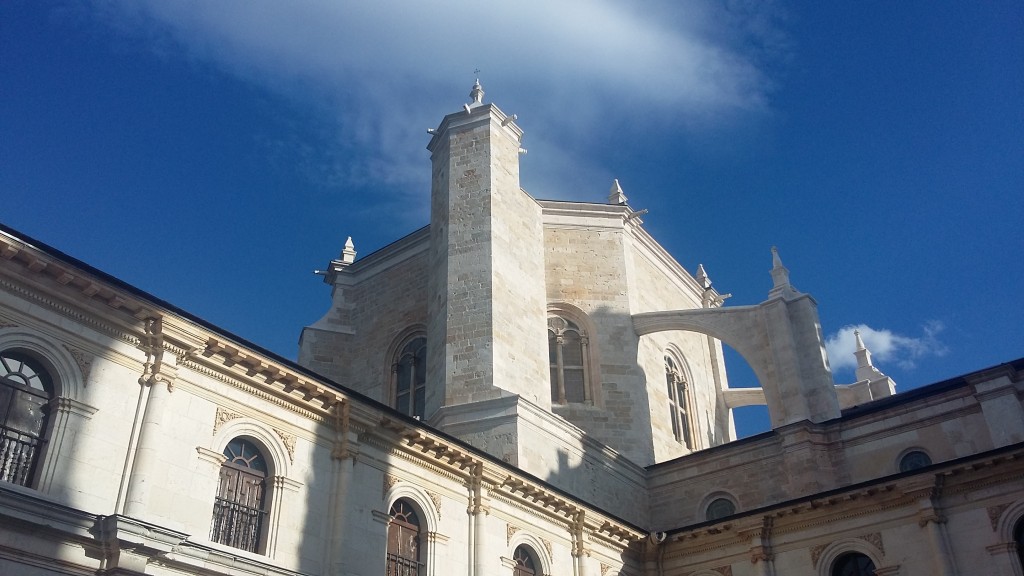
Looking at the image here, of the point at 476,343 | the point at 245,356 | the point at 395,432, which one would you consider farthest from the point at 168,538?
the point at 476,343

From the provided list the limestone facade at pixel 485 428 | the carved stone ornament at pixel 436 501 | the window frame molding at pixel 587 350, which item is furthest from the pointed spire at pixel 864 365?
the carved stone ornament at pixel 436 501

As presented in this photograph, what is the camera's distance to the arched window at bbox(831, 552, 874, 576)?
55.3ft

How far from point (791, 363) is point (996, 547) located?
8044 mm

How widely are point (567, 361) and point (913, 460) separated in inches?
385

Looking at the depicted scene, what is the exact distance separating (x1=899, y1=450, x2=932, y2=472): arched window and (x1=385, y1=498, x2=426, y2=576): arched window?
37.1 feet

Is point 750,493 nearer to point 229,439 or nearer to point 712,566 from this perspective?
point 712,566

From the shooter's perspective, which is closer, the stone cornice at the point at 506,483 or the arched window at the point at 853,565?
the stone cornice at the point at 506,483

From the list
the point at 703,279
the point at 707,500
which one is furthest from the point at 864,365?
the point at 707,500

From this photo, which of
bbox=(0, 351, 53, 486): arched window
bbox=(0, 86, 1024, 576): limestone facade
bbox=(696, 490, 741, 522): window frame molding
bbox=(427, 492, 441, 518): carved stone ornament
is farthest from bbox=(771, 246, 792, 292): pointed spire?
bbox=(0, 351, 53, 486): arched window

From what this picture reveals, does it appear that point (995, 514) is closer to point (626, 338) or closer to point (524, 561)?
point (524, 561)

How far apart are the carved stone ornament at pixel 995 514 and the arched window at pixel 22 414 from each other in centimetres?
1496

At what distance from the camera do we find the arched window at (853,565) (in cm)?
1687

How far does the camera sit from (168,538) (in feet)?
36.0

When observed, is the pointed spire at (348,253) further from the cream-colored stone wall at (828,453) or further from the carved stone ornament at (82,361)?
the carved stone ornament at (82,361)
